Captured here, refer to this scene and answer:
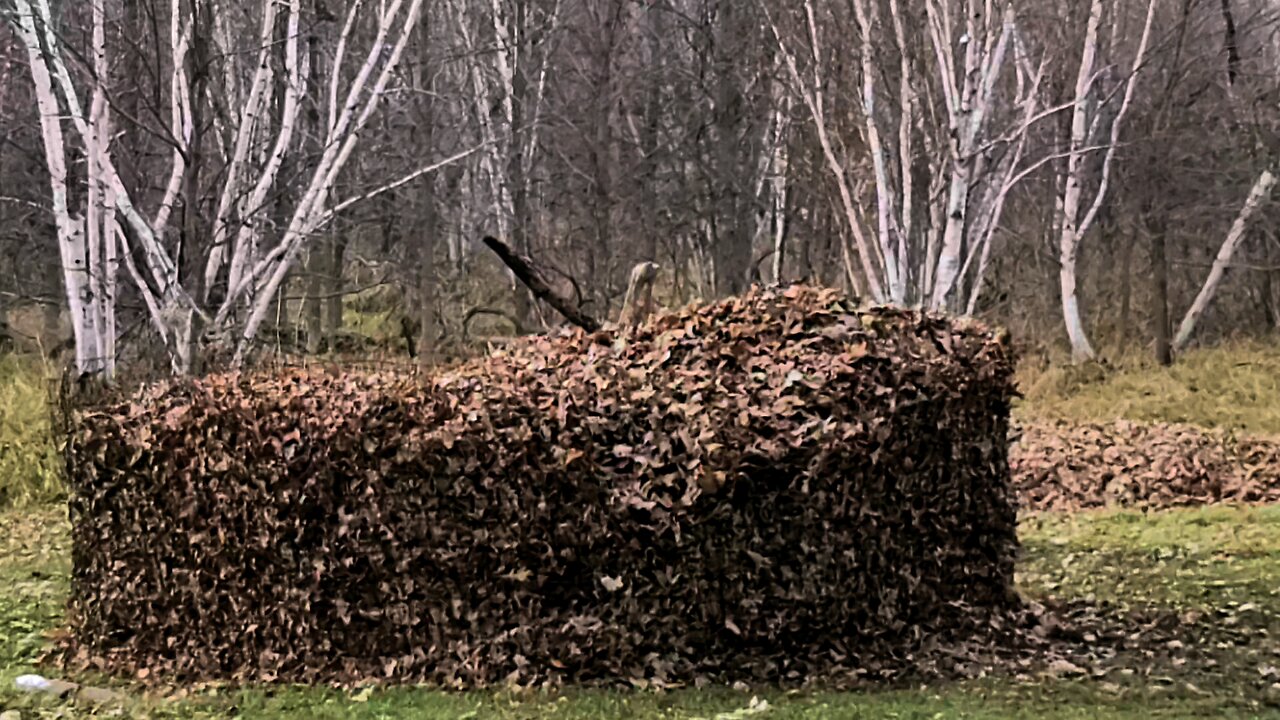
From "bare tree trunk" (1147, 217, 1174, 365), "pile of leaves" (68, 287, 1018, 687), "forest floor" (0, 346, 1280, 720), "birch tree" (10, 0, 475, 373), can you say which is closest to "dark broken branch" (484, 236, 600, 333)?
"birch tree" (10, 0, 475, 373)

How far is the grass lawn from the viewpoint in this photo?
4.51m

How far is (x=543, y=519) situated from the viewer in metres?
4.76

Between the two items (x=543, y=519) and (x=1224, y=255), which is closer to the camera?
(x=543, y=519)

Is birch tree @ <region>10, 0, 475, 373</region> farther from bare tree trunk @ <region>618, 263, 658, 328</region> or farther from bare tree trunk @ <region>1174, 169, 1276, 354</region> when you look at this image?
bare tree trunk @ <region>1174, 169, 1276, 354</region>

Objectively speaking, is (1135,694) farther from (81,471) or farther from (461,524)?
(81,471)

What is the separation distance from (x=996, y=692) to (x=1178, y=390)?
11.5 m

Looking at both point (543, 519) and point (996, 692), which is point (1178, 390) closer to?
point (996, 692)

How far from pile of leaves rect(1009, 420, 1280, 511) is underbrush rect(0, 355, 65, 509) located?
7853mm

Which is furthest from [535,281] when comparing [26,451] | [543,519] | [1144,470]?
[1144,470]

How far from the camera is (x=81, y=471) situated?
17.5ft

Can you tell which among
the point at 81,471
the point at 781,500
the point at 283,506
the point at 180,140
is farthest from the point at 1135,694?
the point at 180,140

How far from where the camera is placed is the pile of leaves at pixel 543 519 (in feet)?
15.6

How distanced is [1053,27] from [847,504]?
13133 mm

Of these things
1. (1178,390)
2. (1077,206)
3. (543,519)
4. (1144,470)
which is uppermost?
(1077,206)
